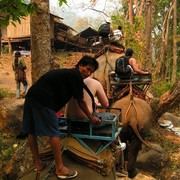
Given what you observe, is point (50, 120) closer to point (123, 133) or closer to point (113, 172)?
point (113, 172)

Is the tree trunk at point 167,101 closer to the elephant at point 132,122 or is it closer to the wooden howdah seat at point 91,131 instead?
the elephant at point 132,122

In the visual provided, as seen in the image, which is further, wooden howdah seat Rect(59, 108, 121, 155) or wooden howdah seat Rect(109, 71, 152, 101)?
wooden howdah seat Rect(109, 71, 152, 101)

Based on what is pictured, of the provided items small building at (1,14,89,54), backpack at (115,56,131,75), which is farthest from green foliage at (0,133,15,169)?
small building at (1,14,89,54)

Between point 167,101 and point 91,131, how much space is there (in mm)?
5221

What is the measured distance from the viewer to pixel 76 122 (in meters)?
4.16

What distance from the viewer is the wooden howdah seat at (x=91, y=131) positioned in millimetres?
4070

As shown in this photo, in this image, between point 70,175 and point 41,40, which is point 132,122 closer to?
point 41,40

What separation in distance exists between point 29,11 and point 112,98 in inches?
155

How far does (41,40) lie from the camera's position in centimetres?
658

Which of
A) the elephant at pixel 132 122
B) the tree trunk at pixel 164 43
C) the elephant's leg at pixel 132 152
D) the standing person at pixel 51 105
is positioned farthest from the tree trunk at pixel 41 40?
the tree trunk at pixel 164 43

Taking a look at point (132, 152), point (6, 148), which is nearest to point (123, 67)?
point (132, 152)

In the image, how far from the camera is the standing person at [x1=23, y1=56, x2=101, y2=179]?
370 cm

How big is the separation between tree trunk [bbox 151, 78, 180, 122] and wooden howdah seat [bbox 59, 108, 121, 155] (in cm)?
473

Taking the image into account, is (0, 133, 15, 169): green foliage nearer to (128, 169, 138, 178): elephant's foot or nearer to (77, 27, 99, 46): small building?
(128, 169, 138, 178): elephant's foot
